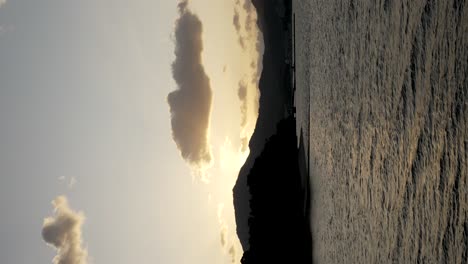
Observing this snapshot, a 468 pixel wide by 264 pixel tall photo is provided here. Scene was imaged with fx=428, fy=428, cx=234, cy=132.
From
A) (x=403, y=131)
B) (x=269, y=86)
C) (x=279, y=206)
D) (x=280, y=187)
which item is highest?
(x=269, y=86)

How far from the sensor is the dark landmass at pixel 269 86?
25.3 metres

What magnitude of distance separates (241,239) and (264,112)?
30.1 feet

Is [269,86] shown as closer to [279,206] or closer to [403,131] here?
[279,206]

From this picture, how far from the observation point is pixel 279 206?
47.5 ft

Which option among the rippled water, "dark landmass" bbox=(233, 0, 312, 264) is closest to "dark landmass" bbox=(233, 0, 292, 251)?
"dark landmass" bbox=(233, 0, 312, 264)

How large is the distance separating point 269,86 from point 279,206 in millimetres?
13628

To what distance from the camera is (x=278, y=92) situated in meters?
25.7

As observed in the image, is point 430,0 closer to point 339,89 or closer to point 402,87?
point 402,87

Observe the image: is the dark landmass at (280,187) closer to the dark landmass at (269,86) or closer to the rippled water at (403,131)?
the dark landmass at (269,86)

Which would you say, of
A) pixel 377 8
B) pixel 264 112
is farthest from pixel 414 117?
pixel 264 112

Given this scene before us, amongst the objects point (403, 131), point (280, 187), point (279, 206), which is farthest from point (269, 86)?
point (403, 131)

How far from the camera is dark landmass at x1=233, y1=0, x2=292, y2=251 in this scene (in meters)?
25.3

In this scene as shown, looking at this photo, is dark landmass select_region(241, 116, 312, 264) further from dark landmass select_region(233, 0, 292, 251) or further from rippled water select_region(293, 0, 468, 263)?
→ dark landmass select_region(233, 0, 292, 251)

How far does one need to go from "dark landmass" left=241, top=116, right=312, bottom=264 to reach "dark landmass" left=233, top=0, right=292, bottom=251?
7.30 m
